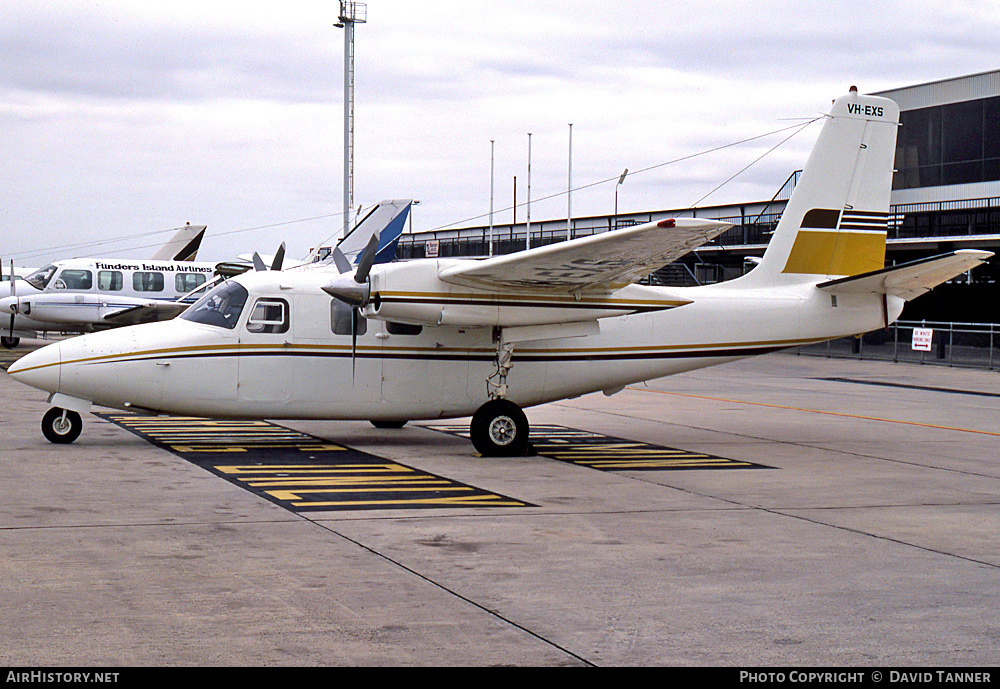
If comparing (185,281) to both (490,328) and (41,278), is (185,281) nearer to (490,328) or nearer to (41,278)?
(41,278)

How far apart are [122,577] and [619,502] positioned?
5110 millimetres

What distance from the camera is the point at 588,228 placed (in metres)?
63.8

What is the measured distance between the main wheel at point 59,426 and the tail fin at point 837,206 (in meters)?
9.81

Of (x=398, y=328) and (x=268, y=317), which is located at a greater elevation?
(x=268, y=317)

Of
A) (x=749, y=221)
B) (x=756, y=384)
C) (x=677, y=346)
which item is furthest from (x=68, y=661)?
(x=749, y=221)

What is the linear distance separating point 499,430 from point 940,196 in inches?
1576

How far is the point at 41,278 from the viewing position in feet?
110

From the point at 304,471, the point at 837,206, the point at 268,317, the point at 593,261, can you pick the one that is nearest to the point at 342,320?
the point at 268,317

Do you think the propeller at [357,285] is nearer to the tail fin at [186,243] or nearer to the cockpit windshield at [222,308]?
the cockpit windshield at [222,308]

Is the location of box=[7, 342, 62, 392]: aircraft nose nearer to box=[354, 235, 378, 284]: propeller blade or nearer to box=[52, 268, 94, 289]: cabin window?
box=[354, 235, 378, 284]: propeller blade

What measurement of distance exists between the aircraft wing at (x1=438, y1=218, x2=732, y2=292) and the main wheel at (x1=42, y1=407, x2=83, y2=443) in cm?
530

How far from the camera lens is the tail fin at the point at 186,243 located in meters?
44.1

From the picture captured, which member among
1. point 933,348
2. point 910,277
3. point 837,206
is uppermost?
point 837,206

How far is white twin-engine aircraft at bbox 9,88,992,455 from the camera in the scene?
13633 mm
